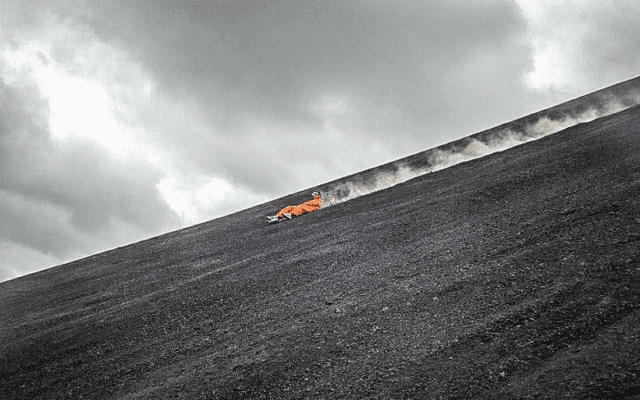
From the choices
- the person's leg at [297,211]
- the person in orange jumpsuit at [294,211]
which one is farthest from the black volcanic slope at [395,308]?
the person's leg at [297,211]

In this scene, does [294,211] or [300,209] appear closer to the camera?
[294,211]

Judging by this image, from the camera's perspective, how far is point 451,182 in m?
16.8

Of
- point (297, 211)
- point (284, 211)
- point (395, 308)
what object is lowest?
point (395, 308)

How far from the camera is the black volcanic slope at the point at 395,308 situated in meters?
5.16

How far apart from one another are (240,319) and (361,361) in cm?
361

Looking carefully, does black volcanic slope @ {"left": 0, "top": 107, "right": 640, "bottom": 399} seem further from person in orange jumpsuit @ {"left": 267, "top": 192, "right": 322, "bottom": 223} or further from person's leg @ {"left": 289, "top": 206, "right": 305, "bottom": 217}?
person's leg @ {"left": 289, "top": 206, "right": 305, "bottom": 217}

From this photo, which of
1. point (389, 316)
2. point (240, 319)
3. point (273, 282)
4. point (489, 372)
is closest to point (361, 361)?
point (389, 316)

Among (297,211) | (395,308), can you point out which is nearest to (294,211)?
(297,211)

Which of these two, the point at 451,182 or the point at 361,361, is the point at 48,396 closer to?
the point at 361,361

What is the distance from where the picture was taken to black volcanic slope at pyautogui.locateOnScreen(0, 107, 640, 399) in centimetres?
516

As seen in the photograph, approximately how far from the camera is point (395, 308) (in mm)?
7254

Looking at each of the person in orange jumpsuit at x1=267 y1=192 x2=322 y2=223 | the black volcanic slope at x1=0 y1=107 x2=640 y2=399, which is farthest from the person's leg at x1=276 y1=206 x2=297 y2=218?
the black volcanic slope at x1=0 y1=107 x2=640 y2=399

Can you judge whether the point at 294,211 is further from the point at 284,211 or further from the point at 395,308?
the point at 395,308

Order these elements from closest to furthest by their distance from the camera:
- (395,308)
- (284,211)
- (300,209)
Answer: (395,308) → (284,211) → (300,209)
